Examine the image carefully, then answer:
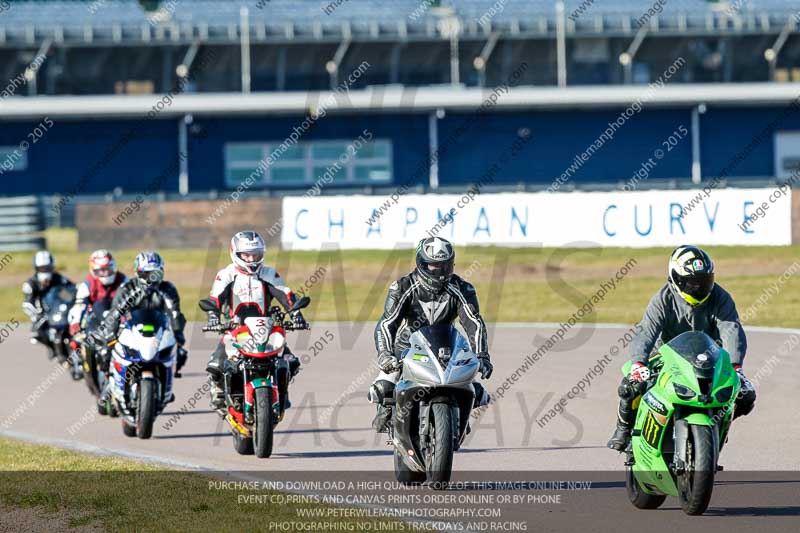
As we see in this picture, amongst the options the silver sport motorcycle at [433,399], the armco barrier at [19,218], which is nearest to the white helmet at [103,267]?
the silver sport motorcycle at [433,399]

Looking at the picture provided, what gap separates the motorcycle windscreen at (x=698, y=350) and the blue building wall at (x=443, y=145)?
40.6 metres

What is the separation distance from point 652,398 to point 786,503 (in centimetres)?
132

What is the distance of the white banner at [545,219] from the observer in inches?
1065

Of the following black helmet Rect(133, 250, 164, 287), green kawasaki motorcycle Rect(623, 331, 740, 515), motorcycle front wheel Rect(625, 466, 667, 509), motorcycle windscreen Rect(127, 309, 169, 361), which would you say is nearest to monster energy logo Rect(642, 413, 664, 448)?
green kawasaki motorcycle Rect(623, 331, 740, 515)

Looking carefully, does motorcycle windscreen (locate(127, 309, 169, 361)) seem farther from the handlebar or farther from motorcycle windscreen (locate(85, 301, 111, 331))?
motorcycle windscreen (locate(85, 301, 111, 331))

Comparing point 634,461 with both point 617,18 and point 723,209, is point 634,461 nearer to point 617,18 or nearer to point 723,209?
point 723,209

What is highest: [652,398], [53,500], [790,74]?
[790,74]

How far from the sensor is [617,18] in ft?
167

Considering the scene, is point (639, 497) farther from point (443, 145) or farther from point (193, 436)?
point (443, 145)

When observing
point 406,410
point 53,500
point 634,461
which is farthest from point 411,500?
point 53,500

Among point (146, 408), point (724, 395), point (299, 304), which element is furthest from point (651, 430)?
point (146, 408)

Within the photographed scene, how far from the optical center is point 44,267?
19531 millimetres

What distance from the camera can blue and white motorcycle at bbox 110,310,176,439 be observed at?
13078 millimetres

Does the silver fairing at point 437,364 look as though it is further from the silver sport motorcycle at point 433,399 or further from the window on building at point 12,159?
the window on building at point 12,159
